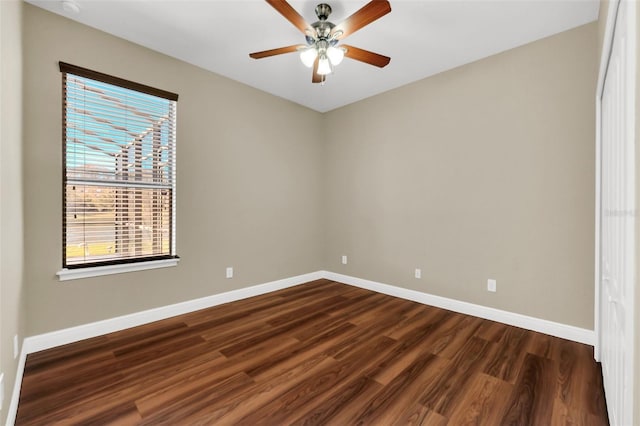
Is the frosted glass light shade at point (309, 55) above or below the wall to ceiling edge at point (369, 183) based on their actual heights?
above

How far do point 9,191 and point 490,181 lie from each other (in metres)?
3.85

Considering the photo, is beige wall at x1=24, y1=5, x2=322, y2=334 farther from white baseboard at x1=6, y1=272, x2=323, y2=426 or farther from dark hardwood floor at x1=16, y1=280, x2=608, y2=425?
dark hardwood floor at x1=16, y1=280, x2=608, y2=425

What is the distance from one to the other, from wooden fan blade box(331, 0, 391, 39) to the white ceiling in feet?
1.00

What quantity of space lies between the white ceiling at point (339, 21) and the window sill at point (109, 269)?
7.17 ft

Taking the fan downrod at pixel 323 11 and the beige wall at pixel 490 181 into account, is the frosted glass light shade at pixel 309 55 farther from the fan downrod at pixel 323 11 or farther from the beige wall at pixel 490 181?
the beige wall at pixel 490 181

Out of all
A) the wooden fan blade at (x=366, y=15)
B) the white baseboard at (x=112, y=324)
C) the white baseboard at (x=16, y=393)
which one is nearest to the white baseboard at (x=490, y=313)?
the white baseboard at (x=112, y=324)

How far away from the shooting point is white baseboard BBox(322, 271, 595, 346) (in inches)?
102

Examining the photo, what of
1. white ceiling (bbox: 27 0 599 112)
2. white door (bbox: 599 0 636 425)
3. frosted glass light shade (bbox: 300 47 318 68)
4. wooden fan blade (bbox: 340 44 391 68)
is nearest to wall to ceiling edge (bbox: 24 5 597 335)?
white ceiling (bbox: 27 0 599 112)

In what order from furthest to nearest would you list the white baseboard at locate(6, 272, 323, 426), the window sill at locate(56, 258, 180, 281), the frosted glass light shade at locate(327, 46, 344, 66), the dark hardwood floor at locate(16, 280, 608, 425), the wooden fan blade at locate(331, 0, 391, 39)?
the window sill at locate(56, 258, 180, 281)
the frosted glass light shade at locate(327, 46, 344, 66)
the white baseboard at locate(6, 272, 323, 426)
the wooden fan blade at locate(331, 0, 391, 39)
the dark hardwood floor at locate(16, 280, 608, 425)

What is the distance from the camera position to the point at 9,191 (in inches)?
64.1

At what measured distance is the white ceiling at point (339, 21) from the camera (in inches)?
91.2

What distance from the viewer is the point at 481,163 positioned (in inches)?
123

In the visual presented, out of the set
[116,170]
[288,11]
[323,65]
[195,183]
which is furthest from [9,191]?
[323,65]

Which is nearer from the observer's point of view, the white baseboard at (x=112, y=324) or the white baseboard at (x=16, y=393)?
the white baseboard at (x=16, y=393)
